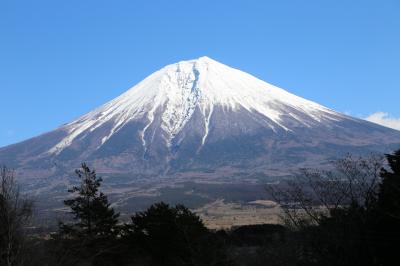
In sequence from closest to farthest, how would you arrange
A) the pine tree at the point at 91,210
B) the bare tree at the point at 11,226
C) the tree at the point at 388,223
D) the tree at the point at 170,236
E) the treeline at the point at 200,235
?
the bare tree at the point at 11,226, the treeline at the point at 200,235, the tree at the point at 388,223, the tree at the point at 170,236, the pine tree at the point at 91,210

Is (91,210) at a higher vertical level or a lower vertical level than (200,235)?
higher

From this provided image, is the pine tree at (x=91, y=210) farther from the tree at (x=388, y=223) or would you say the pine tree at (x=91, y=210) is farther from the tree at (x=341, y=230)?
the tree at (x=388, y=223)

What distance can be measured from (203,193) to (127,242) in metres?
125

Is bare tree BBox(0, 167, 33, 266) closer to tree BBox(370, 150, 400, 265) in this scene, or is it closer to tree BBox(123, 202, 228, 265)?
tree BBox(123, 202, 228, 265)

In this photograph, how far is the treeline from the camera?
17506 millimetres

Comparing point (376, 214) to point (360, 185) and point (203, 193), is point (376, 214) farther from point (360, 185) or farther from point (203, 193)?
point (203, 193)

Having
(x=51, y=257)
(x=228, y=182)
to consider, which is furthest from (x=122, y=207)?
(x=51, y=257)

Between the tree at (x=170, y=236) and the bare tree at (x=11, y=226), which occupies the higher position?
the bare tree at (x=11, y=226)

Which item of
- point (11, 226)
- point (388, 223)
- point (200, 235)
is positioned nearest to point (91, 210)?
point (200, 235)

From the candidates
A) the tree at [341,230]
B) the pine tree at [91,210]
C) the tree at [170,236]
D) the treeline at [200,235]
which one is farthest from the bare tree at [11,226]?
the pine tree at [91,210]

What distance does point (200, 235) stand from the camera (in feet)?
88.9

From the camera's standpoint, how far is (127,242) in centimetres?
2992

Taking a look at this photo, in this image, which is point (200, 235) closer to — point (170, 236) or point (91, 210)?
point (170, 236)

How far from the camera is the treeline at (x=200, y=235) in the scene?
1751cm
